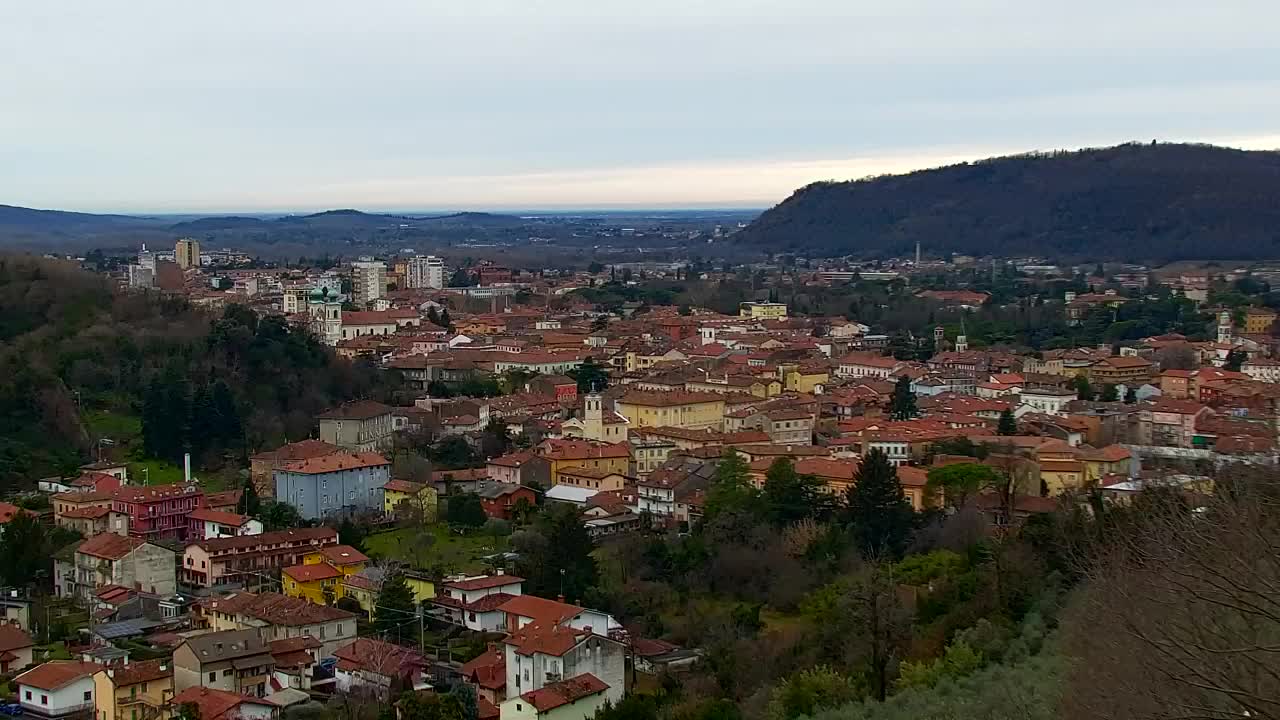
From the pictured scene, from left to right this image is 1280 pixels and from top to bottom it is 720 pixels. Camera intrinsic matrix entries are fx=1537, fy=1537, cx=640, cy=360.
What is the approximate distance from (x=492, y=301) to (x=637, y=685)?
47309 mm

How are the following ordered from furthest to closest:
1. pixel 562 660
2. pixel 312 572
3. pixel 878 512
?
pixel 878 512 < pixel 312 572 < pixel 562 660

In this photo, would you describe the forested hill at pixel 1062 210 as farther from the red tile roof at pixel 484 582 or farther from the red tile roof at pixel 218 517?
the red tile roof at pixel 484 582

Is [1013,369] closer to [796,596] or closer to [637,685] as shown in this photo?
[796,596]

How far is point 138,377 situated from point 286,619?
14688mm

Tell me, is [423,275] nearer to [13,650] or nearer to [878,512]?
[878,512]

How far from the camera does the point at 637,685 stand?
15.1m

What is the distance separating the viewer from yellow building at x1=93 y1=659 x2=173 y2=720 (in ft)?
47.7

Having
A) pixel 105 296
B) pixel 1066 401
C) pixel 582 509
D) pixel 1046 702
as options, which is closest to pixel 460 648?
pixel 582 509

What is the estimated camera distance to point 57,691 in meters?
14.6

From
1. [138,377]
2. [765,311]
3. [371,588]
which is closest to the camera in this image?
[371,588]

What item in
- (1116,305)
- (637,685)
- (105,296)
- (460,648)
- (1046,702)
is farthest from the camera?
(1116,305)

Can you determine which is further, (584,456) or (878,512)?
(584,456)

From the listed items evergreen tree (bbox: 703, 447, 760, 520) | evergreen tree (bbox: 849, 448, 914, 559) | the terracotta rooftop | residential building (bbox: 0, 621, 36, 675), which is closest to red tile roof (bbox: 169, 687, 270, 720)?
residential building (bbox: 0, 621, 36, 675)

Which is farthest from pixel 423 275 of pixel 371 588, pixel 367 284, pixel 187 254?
pixel 371 588
